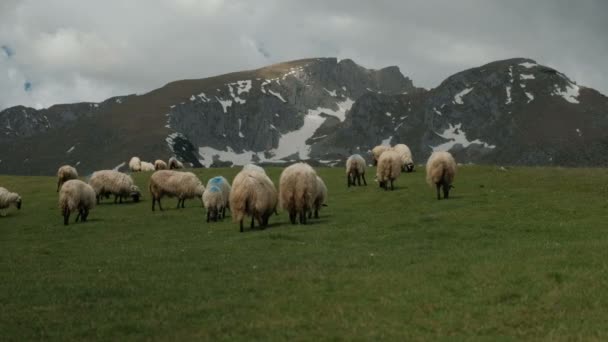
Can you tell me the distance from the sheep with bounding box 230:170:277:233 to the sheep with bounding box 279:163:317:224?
0.62m

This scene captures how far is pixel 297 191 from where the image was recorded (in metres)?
26.0

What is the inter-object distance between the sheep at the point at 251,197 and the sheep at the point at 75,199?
1240 centimetres

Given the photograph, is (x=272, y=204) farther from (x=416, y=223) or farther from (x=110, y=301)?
(x=110, y=301)

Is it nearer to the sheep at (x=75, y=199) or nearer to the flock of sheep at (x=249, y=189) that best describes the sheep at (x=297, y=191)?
the flock of sheep at (x=249, y=189)

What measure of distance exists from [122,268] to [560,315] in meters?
11.9

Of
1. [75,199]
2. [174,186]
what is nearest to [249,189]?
[75,199]

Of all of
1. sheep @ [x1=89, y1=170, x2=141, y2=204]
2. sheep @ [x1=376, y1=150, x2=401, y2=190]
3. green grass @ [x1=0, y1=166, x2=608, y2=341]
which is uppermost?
sheep @ [x1=376, y1=150, x2=401, y2=190]

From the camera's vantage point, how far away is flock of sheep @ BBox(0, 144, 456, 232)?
25781 millimetres

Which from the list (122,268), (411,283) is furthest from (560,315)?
(122,268)

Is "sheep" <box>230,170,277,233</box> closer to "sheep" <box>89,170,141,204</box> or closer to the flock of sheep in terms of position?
the flock of sheep

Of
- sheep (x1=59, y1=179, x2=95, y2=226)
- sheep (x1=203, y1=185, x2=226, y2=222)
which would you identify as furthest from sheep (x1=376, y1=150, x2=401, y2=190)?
sheep (x1=59, y1=179, x2=95, y2=226)

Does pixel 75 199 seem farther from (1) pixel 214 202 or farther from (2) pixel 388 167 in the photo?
(2) pixel 388 167

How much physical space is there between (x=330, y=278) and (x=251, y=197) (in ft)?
36.9

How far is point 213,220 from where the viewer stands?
3159cm
